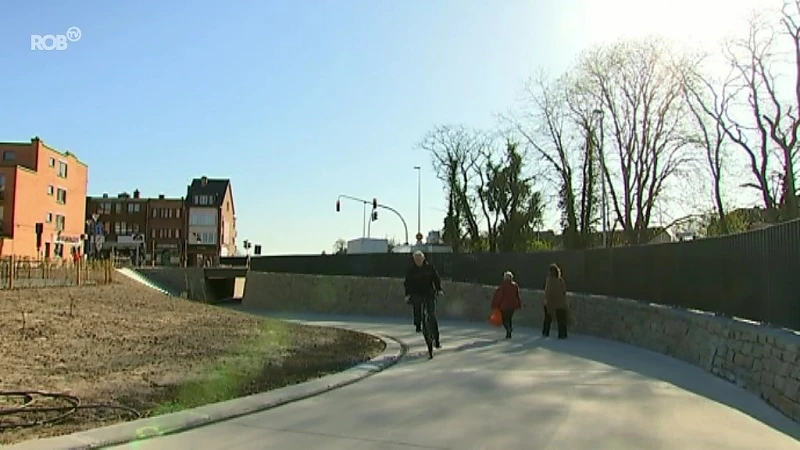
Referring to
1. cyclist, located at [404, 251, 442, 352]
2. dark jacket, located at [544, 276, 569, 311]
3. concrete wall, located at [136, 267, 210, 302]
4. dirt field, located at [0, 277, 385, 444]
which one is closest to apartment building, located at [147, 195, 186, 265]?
concrete wall, located at [136, 267, 210, 302]

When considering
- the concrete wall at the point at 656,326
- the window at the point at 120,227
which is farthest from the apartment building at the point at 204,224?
the concrete wall at the point at 656,326

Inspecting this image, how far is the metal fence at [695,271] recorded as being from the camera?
373 inches

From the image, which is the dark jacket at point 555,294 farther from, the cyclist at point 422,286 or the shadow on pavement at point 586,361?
the cyclist at point 422,286

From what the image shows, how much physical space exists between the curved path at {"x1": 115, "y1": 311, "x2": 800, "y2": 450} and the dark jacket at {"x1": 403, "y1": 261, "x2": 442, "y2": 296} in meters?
1.96

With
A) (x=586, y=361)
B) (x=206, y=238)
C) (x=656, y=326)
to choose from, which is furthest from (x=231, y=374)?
(x=206, y=238)

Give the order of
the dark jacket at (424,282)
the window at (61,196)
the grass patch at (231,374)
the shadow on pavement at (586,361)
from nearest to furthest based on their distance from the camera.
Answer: the shadow on pavement at (586,361), the grass patch at (231,374), the dark jacket at (424,282), the window at (61,196)

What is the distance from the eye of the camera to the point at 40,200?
2781 inches

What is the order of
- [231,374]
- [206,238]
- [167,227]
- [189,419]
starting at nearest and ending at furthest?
1. [189,419]
2. [231,374]
3. [206,238]
4. [167,227]

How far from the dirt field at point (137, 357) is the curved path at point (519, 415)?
138 cm

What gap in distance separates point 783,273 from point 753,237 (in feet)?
5.13

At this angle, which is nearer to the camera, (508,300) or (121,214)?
(508,300)

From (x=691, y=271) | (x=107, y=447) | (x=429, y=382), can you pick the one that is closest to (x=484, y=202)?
(x=691, y=271)

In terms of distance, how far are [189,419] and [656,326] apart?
10147mm

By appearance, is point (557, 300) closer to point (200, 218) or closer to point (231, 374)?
point (231, 374)
